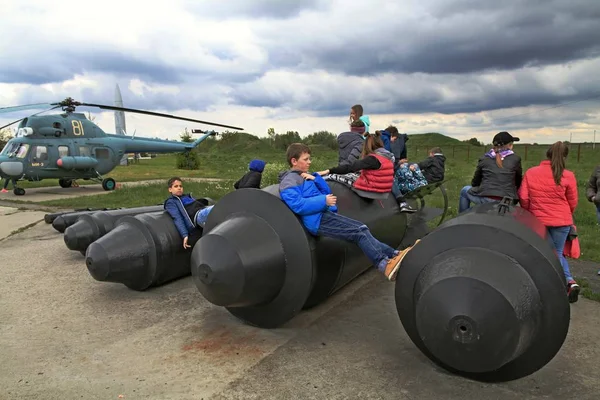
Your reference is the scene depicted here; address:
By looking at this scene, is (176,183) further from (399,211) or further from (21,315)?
(399,211)

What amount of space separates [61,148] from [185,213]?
14.8m

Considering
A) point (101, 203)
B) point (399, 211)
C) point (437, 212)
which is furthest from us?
point (101, 203)

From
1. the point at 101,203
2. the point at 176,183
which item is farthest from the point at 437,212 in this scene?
the point at 101,203

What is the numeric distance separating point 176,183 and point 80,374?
9.27 feet

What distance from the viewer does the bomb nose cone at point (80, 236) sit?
669 cm

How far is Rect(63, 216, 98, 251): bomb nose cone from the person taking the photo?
6.69m

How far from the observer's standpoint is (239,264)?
3.65m

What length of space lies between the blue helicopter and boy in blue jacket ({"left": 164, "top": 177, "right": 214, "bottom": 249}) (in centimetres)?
1134

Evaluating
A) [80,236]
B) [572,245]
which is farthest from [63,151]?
[572,245]

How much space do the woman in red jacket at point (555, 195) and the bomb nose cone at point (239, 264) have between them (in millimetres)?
2894

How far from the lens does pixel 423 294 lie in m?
2.92

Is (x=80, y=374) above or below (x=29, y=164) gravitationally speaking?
below

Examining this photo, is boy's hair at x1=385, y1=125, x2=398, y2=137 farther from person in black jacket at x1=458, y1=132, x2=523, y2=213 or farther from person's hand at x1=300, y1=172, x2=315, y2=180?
person's hand at x1=300, y1=172, x2=315, y2=180

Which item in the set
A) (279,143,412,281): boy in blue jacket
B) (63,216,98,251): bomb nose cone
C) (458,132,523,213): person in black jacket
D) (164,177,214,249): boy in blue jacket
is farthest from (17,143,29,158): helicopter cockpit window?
(458,132,523,213): person in black jacket
